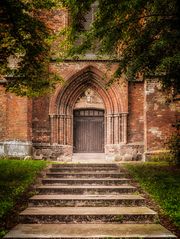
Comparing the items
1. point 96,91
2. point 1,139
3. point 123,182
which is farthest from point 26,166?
point 96,91

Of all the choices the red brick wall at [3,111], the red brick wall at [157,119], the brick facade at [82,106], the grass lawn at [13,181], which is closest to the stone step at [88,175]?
the grass lawn at [13,181]

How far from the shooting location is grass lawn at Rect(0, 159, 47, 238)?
630 cm

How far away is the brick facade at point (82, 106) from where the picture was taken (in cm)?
1402

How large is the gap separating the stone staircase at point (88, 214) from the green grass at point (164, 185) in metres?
0.38

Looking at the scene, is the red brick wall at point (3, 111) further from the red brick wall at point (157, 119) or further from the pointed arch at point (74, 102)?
the red brick wall at point (157, 119)

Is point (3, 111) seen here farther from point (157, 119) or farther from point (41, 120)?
point (157, 119)

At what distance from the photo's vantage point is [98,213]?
19.0 feet

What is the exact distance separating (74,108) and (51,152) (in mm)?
2443

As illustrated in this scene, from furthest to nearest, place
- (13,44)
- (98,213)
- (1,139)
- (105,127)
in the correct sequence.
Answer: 1. (105,127)
2. (1,139)
3. (13,44)
4. (98,213)

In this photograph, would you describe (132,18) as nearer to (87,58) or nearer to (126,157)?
(87,58)

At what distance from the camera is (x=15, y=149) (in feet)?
44.9

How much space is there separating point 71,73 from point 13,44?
24.6 ft

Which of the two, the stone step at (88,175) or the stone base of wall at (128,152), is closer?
the stone step at (88,175)

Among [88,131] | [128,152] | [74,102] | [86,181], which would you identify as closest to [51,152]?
[88,131]
